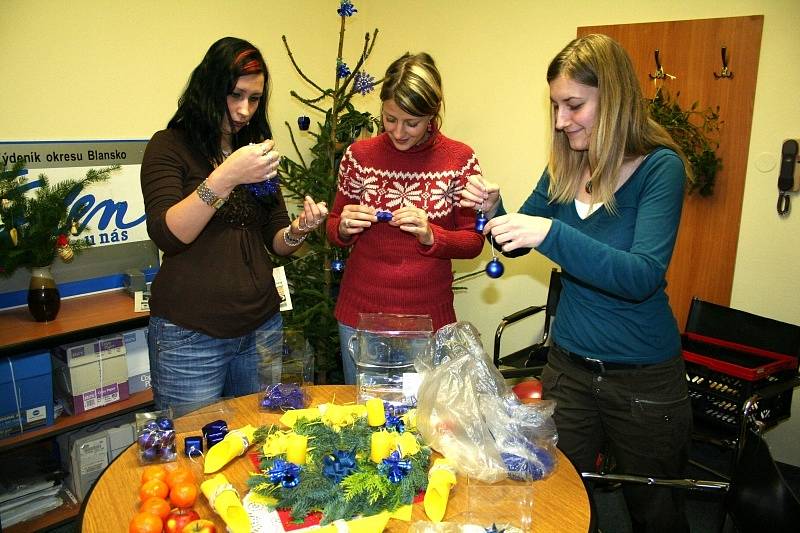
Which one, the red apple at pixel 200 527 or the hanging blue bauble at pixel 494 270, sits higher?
the hanging blue bauble at pixel 494 270

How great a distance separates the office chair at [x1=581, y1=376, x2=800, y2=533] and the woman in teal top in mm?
113

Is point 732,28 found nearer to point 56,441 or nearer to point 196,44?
point 196,44

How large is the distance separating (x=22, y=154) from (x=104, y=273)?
0.63m

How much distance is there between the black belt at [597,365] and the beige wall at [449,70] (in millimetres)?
1879

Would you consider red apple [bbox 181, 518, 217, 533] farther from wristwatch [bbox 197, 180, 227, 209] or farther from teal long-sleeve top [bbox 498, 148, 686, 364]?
teal long-sleeve top [bbox 498, 148, 686, 364]

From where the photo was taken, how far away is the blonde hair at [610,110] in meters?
1.43

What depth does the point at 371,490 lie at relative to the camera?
1.19 m

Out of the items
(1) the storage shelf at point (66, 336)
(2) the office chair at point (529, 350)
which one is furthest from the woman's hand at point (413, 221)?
(1) the storage shelf at point (66, 336)

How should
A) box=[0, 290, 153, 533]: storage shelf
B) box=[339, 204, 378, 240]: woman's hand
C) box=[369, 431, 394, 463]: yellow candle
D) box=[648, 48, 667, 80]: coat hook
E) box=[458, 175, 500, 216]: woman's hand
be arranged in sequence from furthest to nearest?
box=[648, 48, 667, 80]: coat hook < box=[0, 290, 153, 533]: storage shelf < box=[339, 204, 378, 240]: woman's hand < box=[458, 175, 500, 216]: woman's hand < box=[369, 431, 394, 463]: yellow candle

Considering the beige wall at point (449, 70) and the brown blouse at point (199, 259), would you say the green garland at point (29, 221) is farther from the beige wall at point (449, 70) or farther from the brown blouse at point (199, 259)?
the brown blouse at point (199, 259)

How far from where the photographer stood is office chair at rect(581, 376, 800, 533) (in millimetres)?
1060

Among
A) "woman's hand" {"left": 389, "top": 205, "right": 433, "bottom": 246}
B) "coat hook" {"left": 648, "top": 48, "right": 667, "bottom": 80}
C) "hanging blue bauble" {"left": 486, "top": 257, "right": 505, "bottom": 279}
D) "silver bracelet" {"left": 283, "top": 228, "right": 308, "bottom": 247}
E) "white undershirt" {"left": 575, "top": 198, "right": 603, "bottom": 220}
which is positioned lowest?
"hanging blue bauble" {"left": 486, "top": 257, "right": 505, "bottom": 279}

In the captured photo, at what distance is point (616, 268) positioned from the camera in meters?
1.35

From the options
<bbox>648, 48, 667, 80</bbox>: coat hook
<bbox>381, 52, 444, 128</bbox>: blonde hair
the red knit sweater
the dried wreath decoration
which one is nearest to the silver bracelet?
the red knit sweater
